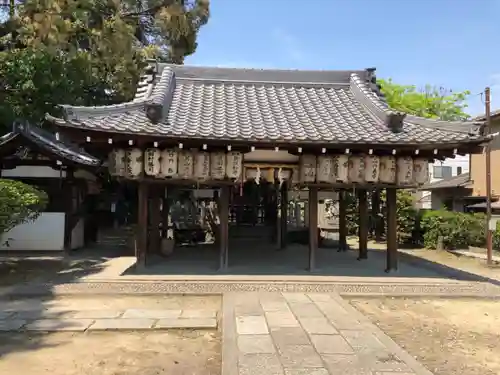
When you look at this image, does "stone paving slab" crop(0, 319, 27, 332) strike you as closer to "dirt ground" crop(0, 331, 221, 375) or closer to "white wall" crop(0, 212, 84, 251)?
"dirt ground" crop(0, 331, 221, 375)

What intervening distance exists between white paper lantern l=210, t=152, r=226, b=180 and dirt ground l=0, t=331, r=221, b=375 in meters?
4.10

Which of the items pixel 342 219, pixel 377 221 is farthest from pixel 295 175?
pixel 377 221

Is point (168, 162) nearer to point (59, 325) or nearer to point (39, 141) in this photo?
point (59, 325)

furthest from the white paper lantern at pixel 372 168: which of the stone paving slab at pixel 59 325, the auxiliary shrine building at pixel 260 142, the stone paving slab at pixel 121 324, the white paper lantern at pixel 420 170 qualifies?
the stone paving slab at pixel 59 325

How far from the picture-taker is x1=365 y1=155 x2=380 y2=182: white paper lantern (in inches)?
402

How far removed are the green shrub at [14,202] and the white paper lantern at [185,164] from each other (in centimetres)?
368

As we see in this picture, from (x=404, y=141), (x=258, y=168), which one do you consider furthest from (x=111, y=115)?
(x=404, y=141)

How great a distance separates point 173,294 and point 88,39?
15.8m

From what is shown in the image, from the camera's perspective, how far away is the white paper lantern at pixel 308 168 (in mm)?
10242

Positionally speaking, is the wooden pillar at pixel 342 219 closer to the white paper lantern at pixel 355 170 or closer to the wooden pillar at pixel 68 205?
the white paper lantern at pixel 355 170

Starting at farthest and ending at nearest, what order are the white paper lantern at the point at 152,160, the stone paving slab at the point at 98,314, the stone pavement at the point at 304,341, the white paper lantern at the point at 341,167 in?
the white paper lantern at the point at 341,167 < the white paper lantern at the point at 152,160 < the stone paving slab at the point at 98,314 < the stone pavement at the point at 304,341

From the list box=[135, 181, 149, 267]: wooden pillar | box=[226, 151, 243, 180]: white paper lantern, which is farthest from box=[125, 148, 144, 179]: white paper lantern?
box=[226, 151, 243, 180]: white paper lantern

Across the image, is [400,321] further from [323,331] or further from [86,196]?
[86,196]

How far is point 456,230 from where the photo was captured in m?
19.3
